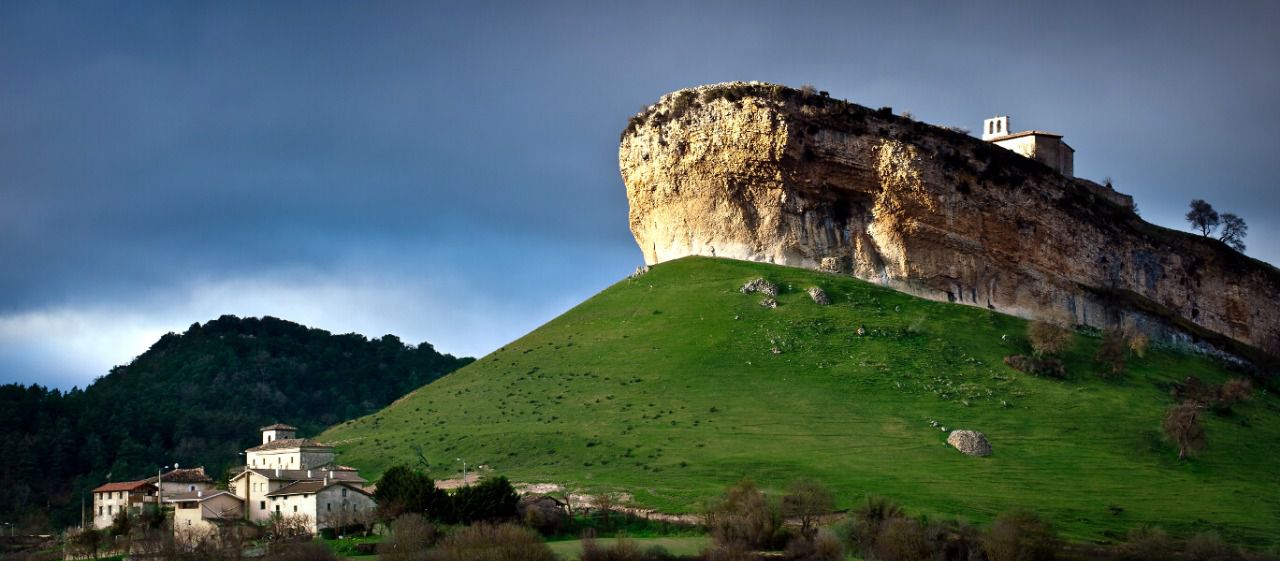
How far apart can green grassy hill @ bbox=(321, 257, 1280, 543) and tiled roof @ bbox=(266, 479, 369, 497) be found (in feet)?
20.4

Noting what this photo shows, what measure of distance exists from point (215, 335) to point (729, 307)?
97.8 metres

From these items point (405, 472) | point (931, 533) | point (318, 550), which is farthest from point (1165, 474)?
point (318, 550)

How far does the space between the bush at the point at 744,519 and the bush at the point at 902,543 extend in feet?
14.0

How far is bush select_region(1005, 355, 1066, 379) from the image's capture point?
287 ft

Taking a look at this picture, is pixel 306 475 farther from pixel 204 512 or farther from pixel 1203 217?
pixel 1203 217

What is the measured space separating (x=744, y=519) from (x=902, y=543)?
6.09 metres

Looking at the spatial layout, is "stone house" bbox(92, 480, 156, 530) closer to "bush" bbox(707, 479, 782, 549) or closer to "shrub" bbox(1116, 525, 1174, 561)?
"bush" bbox(707, 479, 782, 549)

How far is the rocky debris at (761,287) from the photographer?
95.0m

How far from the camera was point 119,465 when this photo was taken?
110 m

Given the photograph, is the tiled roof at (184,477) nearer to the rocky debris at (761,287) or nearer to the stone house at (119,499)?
the stone house at (119,499)

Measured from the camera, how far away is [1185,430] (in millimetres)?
77688

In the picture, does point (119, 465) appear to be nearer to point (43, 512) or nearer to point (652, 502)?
point (43, 512)

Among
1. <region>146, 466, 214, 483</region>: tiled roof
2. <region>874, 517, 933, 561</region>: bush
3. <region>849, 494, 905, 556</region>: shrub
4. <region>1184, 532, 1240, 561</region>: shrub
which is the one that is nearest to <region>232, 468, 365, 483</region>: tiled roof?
<region>146, 466, 214, 483</region>: tiled roof

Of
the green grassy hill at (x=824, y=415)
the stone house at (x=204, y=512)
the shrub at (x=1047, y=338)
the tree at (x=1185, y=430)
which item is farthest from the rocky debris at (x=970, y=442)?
the stone house at (x=204, y=512)
